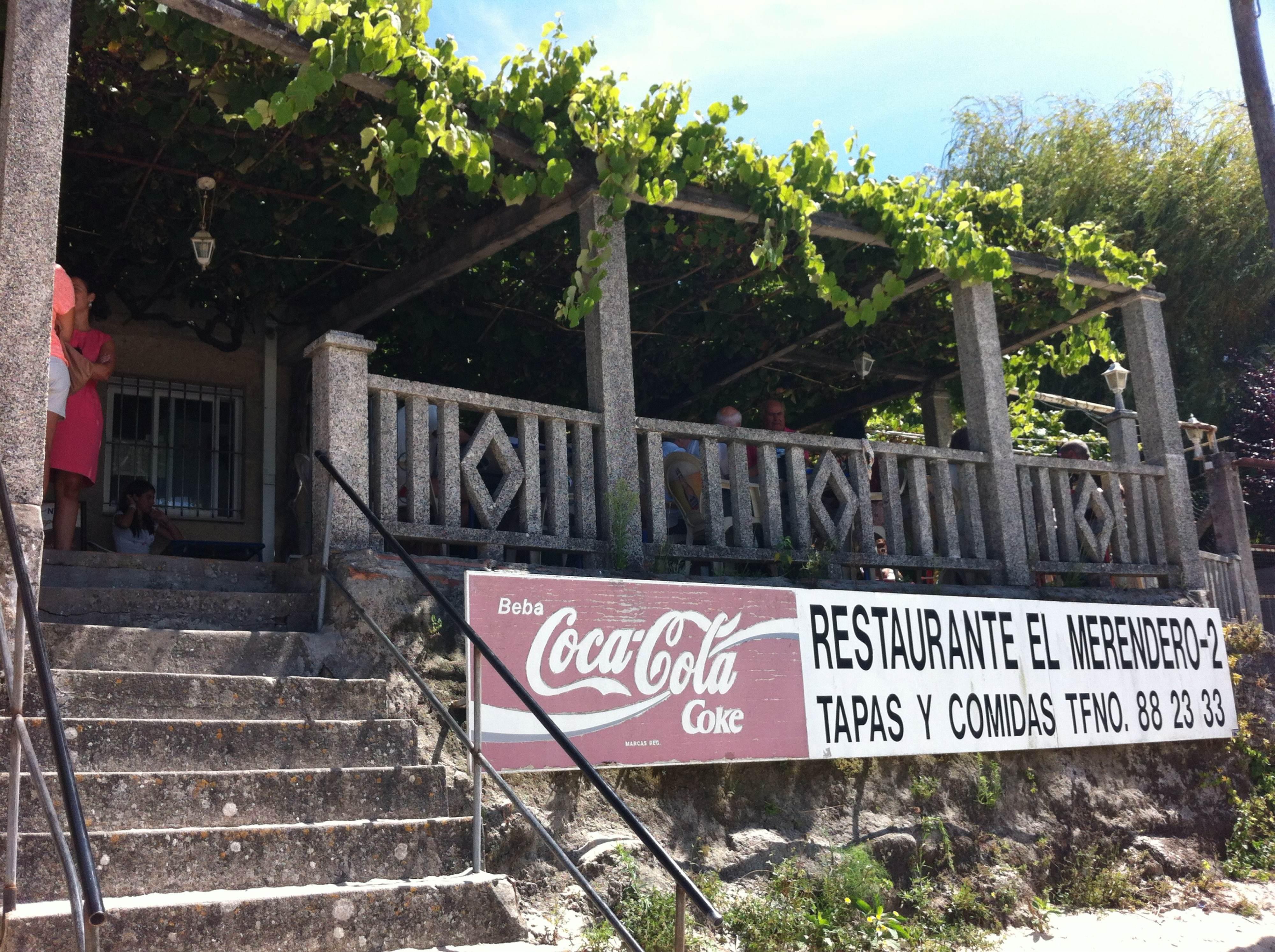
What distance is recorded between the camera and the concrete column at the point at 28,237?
4.80m

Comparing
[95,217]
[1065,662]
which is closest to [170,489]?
[95,217]

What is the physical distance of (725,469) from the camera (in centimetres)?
888

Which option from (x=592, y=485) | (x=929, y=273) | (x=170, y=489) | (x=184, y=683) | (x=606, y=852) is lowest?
(x=606, y=852)

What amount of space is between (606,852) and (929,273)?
5.48m

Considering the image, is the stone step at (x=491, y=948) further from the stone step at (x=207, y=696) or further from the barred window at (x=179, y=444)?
the barred window at (x=179, y=444)

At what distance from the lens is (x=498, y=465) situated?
23.0ft

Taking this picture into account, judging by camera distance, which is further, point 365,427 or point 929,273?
point 929,273

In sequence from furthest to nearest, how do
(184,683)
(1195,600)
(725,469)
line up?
1. (1195,600)
2. (725,469)
3. (184,683)

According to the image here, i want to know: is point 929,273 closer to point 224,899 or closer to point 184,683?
point 184,683

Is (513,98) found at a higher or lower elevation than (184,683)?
higher

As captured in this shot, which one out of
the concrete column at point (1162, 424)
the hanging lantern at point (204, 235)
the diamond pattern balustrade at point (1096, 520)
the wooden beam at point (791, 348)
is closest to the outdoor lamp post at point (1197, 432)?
the concrete column at point (1162, 424)

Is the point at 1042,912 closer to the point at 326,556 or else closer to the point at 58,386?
the point at 326,556

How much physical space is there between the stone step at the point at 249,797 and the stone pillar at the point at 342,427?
1.41 m

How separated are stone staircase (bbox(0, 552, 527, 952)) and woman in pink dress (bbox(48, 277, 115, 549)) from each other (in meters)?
0.52
